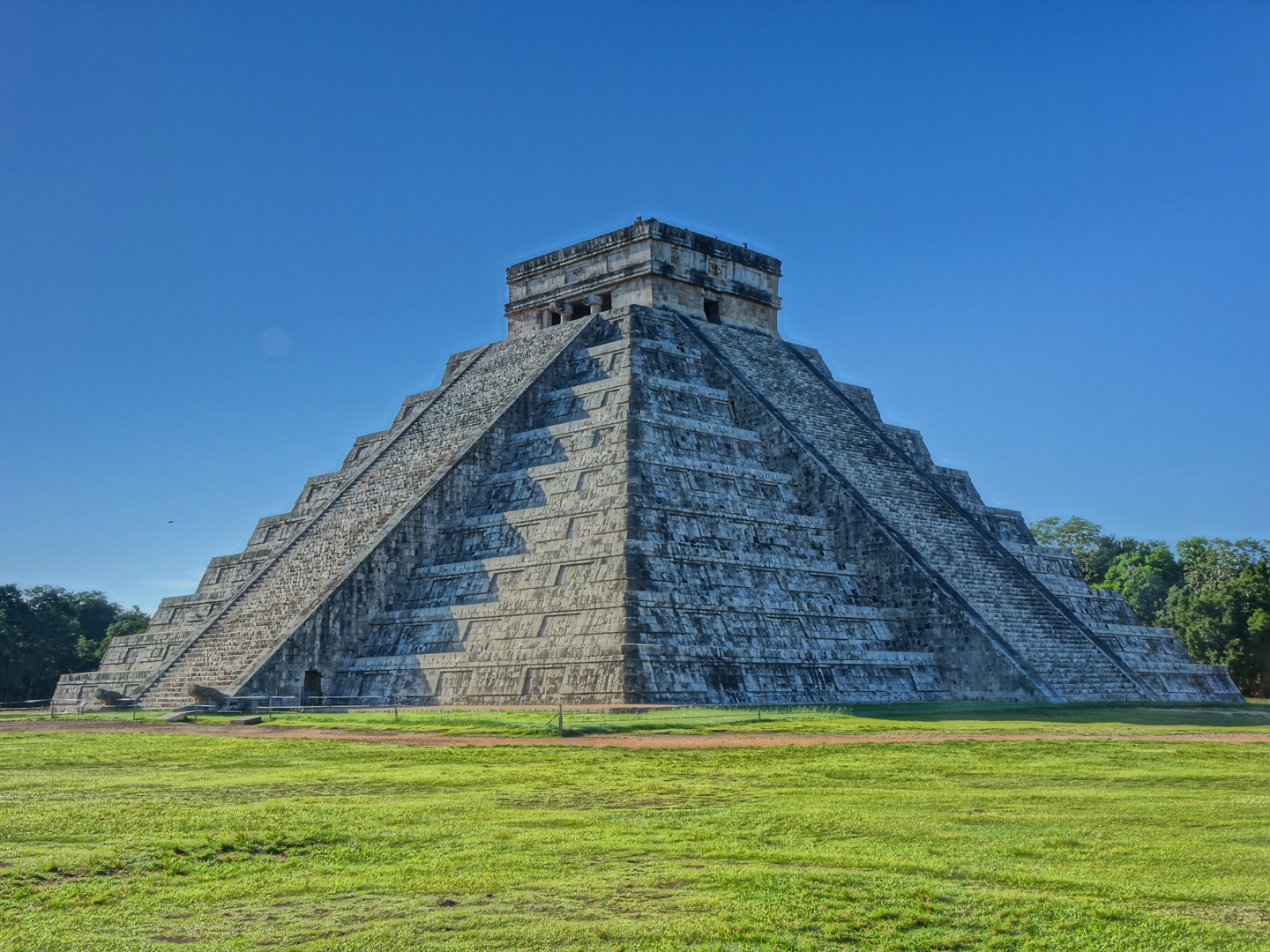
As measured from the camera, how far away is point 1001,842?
7148mm

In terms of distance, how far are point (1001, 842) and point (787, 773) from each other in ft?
12.0

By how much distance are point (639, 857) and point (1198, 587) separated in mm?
46419

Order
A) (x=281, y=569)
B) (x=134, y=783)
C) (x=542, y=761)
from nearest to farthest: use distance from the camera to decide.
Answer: (x=134, y=783)
(x=542, y=761)
(x=281, y=569)

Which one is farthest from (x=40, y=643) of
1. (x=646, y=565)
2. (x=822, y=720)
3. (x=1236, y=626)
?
(x=1236, y=626)

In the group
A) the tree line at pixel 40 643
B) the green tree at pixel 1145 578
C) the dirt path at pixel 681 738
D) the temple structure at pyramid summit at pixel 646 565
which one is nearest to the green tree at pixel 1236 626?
the green tree at pixel 1145 578

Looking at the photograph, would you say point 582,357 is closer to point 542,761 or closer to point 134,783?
point 542,761

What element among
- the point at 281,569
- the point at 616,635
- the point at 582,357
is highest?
the point at 582,357

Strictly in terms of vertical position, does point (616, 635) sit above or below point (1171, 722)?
above

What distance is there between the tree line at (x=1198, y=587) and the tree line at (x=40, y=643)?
33.7 metres

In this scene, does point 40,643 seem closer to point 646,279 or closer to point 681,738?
point 646,279

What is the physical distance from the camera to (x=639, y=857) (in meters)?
6.76

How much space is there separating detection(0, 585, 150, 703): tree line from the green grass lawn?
108 feet

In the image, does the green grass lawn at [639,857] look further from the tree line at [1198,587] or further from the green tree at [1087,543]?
the green tree at [1087,543]

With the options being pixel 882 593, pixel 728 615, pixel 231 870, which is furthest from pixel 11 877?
pixel 882 593
